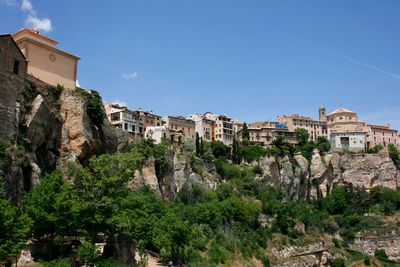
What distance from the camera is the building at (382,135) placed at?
10956 centimetres

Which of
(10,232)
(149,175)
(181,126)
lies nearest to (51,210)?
(10,232)

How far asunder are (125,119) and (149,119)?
10256 millimetres

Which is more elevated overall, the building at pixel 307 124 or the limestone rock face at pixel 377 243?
the building at pixel 307 124

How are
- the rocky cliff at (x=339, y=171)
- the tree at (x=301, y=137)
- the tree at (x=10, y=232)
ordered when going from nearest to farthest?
the tree at (x=10, y=232)
the rocky cliff at (x=339, y=171)
the tree at (x=301, y=137)

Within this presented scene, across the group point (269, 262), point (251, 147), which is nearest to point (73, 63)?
point (269, 262)

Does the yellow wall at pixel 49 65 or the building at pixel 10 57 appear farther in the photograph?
the yellow wall at pixel 49 65

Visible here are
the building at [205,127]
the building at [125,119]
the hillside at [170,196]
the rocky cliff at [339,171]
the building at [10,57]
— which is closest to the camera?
the hillside at [170,196]

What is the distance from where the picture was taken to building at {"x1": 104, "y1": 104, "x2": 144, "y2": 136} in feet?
250

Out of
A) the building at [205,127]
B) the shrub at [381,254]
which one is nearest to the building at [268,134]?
the building at [205,127]

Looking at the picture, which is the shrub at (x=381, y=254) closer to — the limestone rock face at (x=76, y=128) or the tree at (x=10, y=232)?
the limestone rock face at (x=76, y=128)

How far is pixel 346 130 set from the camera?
109 m

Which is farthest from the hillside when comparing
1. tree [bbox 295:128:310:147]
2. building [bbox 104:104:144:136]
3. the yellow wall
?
building [bbox 104:104:144:136]

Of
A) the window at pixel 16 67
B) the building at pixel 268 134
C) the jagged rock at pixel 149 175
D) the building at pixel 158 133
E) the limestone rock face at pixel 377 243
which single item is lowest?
the limestone rock face at pixel 377 243

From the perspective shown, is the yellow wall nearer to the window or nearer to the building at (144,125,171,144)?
the window
